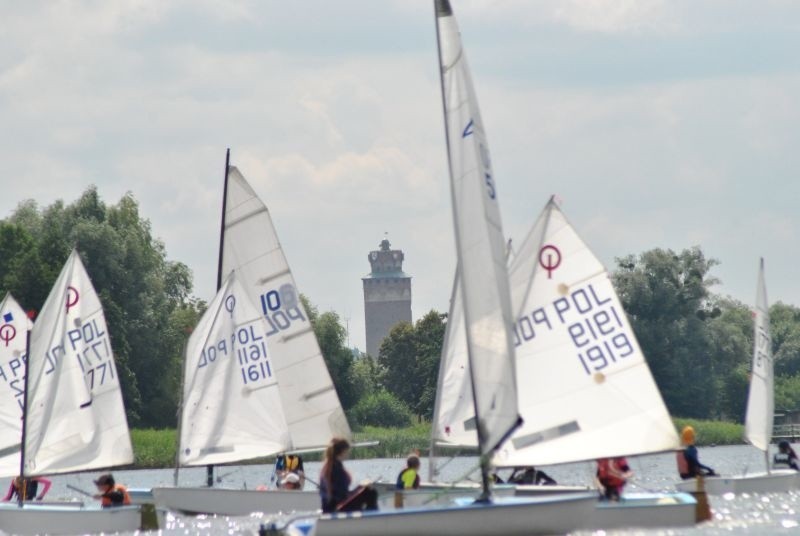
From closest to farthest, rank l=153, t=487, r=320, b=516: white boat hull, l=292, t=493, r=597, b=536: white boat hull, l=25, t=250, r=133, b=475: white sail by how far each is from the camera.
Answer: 1. l=292, t=493, r=597, b=536: white boat hull
2. l=153, t=487, r=320, b=516: white boat hull
3. l=25, t=250, r=133, b=475: white sail

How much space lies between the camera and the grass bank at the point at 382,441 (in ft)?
209

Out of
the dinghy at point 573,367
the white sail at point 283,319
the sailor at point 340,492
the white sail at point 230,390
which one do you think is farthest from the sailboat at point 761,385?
the sailor at point 340,492

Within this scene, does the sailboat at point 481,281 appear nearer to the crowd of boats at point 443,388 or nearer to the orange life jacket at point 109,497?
the crowd of boats at point 443,388

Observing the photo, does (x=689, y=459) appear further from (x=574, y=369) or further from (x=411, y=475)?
(x=574, y=369)

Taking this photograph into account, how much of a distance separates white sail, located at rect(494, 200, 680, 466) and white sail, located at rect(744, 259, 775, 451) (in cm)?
1576

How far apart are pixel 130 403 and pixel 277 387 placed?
4005 centimetres

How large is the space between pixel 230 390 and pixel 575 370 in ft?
32.4

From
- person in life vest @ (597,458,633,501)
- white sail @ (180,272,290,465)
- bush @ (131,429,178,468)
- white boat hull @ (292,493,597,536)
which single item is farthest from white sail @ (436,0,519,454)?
bush @ (131,429,178,468)

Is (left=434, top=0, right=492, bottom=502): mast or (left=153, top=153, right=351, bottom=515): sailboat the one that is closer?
(left=434, top=0, right=492, bottom=502): mast

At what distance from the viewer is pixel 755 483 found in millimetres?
37812

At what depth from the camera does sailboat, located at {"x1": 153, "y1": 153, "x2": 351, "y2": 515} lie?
37438mm

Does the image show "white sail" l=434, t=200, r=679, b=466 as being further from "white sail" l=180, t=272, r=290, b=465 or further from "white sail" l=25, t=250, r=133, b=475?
"white sail" l=25, t=250, r=133, b=475

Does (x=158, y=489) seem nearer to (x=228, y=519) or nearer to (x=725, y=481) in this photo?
(x=228, y=519)

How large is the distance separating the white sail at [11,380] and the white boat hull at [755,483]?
1346 cm
